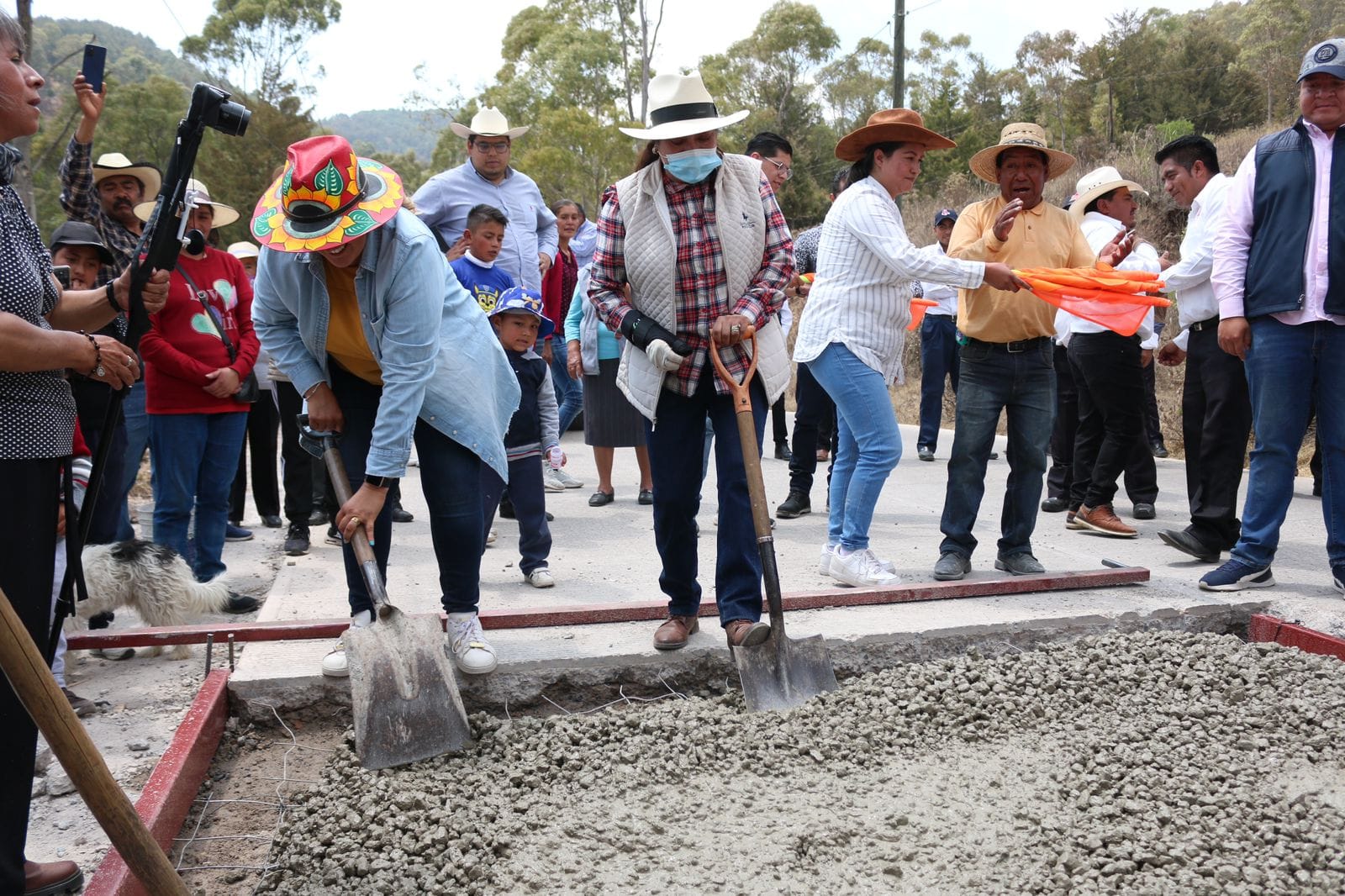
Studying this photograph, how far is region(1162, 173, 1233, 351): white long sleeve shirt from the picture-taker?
5.43 m

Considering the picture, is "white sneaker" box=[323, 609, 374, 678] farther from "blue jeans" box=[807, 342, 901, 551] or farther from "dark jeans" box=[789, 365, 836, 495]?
"dark jeans" box=[789, 365, 836, 495]

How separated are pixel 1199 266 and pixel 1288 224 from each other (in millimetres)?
877

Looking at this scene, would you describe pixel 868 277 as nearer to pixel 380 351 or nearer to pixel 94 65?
pixel 380 351

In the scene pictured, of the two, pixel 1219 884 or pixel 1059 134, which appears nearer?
pixel 1219 884

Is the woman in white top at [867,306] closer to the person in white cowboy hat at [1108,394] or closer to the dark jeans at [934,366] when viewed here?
the person in white cowboy hat at [1108,394]

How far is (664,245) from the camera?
3934 millimetres

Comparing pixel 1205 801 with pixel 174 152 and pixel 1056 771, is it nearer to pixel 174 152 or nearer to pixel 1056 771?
pixel 1056 771

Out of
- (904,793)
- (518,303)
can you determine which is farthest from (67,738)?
(518,303)

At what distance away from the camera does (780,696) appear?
365cm

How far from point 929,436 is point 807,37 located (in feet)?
124

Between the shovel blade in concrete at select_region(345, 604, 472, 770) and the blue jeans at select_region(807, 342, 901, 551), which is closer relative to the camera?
the shovel blade in concrete at select_region(345, 604, 472, 770)

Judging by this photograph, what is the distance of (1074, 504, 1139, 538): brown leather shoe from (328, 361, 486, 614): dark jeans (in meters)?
3.97

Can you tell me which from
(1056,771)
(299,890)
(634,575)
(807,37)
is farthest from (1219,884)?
(807,37)

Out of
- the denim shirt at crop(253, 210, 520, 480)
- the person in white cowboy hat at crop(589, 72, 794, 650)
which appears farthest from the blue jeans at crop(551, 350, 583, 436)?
the denim shirt at crop(253, 210, 520, 480)
